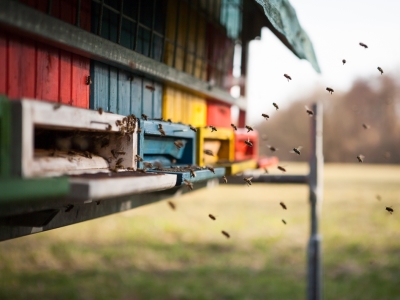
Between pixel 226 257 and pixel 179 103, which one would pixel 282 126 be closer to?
pixel 226 257

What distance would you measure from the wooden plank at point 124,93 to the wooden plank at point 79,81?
19.0 inches

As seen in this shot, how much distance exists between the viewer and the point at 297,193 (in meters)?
38.9

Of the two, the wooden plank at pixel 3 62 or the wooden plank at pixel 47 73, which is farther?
the wooden plank at pixel 47 73

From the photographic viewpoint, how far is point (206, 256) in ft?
74.7

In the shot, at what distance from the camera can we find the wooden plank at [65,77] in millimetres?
3250

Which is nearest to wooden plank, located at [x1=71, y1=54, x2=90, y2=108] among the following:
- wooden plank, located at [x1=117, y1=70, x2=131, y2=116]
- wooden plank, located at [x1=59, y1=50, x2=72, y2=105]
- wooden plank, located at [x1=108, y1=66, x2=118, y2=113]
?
wooden plank, located at [x1=59, y1=50, x2=72, y2=105]

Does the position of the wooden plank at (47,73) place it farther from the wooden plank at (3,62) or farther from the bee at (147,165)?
the bee at (147,165)

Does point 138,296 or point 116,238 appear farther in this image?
point 116,238

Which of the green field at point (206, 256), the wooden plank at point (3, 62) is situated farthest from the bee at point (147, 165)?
the green field at point (206, 256)

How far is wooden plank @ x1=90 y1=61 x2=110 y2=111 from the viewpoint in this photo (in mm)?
3635

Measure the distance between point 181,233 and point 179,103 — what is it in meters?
21.3

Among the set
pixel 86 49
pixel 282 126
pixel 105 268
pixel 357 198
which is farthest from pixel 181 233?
pixel 282 126

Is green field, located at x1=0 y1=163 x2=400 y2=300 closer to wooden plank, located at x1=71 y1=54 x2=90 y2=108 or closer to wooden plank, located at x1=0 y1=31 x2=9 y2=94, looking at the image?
wooden plank, located at x1=71 y1=54 x2=90 y2=108

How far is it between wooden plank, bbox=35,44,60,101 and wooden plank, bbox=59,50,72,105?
41 mm
